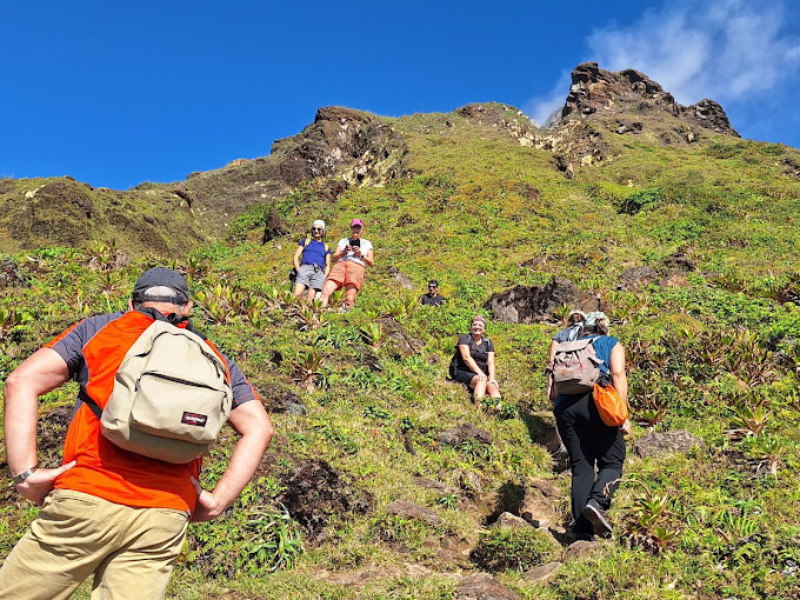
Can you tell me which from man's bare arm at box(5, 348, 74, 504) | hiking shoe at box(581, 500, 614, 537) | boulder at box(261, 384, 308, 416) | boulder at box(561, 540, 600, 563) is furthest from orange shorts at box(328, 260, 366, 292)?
man's bare arm at box(5, 348, 74, 504)

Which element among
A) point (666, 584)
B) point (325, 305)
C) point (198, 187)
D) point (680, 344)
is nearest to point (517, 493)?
point (666, 584)

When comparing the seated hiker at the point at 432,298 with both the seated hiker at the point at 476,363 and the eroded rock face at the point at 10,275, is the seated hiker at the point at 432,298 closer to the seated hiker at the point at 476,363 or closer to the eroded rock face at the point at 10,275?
the seated hiker at the point at 476,363

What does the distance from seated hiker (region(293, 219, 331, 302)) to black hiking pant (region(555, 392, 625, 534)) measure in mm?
6909

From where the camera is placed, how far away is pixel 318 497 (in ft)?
18.2

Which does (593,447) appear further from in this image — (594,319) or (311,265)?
(311,265)

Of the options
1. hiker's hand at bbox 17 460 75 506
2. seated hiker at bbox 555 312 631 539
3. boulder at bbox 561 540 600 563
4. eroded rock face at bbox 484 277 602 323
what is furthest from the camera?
eroded rock face at bbox 484 277 602 323

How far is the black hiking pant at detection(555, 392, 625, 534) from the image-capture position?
5.29m

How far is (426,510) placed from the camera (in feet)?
18.9

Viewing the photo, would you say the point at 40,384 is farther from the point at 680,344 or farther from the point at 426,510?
the point at 680,344

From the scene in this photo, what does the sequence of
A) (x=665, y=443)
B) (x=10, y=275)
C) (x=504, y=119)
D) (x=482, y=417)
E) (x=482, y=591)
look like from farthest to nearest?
1. (x=504, y=119)
2. (x=10, y=275)
3. (x=482, y=417)
4. (x=665, y=443)
5. (x=482, y=591)

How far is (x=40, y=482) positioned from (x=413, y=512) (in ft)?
13.3

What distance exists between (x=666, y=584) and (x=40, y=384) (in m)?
4.37

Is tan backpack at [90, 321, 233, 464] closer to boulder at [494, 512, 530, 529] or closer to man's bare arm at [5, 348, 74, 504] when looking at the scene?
man's bare arm at [5, 348, 74, 504]

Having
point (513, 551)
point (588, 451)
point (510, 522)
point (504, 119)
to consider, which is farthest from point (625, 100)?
point (513, 551)
